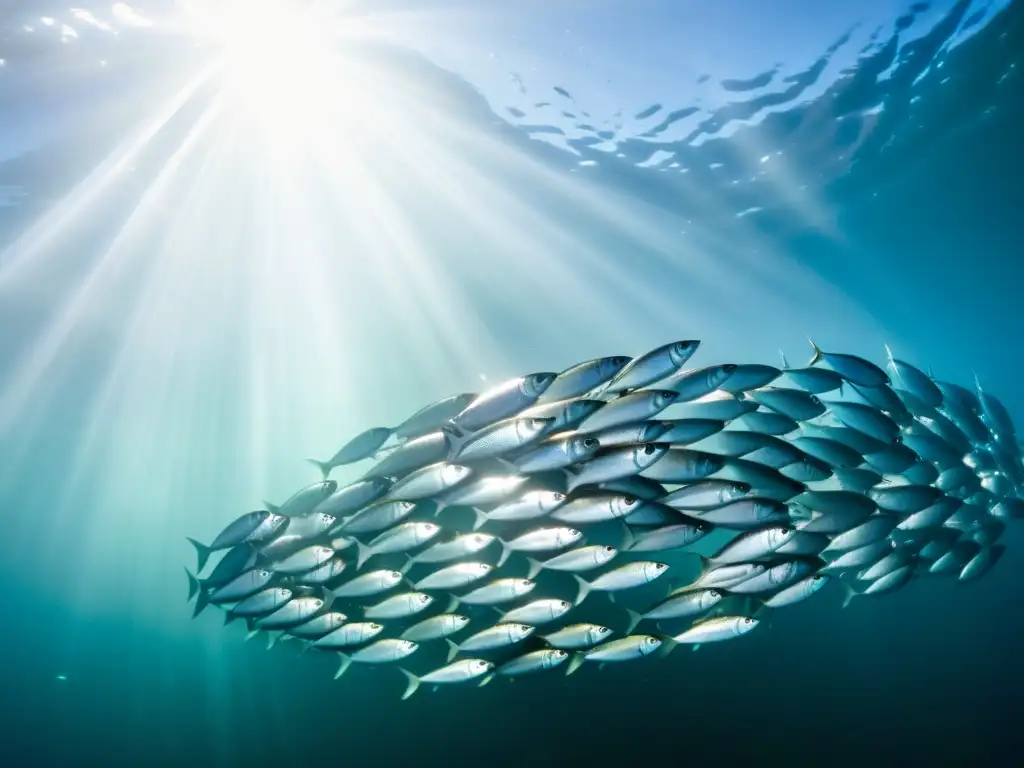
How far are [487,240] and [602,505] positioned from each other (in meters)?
17.3

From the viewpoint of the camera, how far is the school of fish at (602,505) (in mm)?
4641

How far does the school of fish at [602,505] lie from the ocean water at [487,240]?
5.73 meters

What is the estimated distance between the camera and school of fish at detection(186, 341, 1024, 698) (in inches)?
183

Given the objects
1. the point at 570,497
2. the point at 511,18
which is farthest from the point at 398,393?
the point at 570,497

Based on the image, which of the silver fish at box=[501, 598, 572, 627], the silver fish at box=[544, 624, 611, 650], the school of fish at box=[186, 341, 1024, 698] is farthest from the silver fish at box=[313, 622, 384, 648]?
the silver fish at box=[544, 624, 611, 650]

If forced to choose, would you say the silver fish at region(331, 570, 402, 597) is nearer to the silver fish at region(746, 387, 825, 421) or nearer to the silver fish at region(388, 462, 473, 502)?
the silver fish at region(388, 462, 473, 502)

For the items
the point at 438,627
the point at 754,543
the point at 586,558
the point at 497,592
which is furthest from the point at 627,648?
the point at 438,627

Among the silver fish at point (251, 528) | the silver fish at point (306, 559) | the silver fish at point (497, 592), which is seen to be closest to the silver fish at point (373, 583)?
the silver fish at point (306, 559)

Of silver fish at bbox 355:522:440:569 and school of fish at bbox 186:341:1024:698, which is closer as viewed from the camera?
school of fish at bbox 186:341:1024:698

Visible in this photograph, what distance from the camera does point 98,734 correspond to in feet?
83.7

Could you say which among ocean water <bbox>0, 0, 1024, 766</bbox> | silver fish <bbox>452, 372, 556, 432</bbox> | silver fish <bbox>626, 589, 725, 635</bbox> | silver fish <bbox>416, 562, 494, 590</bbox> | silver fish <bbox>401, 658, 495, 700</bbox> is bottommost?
silver fish <bbox>626, 589, 725, 635</bbox>

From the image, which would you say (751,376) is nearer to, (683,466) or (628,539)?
(683,466)

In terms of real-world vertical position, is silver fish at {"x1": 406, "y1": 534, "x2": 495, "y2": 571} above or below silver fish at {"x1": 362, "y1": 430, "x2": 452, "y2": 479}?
below

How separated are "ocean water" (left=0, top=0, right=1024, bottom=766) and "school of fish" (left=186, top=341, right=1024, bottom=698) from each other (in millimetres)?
5728
